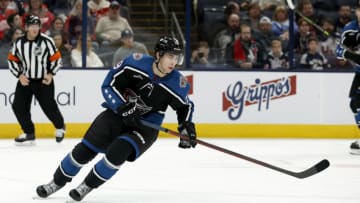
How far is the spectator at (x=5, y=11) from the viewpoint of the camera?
891 cm

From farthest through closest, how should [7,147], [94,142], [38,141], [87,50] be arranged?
1. [87,50]
2. [38,141]
3. [7,147]
4. [94,142]

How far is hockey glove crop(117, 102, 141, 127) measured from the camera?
15.1 feet

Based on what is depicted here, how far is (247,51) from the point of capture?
920 centimetres

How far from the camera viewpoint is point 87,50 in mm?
9047

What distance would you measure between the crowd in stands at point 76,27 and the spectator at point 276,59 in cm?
128

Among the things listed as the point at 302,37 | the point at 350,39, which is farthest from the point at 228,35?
the point at 350,39

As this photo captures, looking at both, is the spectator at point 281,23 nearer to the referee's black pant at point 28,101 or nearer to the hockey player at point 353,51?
the hockey player at point 353,51

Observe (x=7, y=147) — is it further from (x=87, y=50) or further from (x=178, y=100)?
(x=178, y=100)

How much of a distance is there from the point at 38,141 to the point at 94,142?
3.89 metres

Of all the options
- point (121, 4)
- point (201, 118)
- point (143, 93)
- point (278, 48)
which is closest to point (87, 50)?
point (121, 4)

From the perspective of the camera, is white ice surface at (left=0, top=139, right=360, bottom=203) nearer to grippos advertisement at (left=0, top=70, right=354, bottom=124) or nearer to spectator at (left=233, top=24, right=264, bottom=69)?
grippos advertisement at (left=0, top=70, right=354, bottom=124)

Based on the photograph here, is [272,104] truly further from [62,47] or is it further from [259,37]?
[62,47]

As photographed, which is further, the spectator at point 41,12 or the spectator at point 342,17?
the spectator at point 342,17

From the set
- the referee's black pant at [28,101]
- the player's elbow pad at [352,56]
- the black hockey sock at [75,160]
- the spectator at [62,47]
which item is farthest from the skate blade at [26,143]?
the black hockey sock at [75,160]
